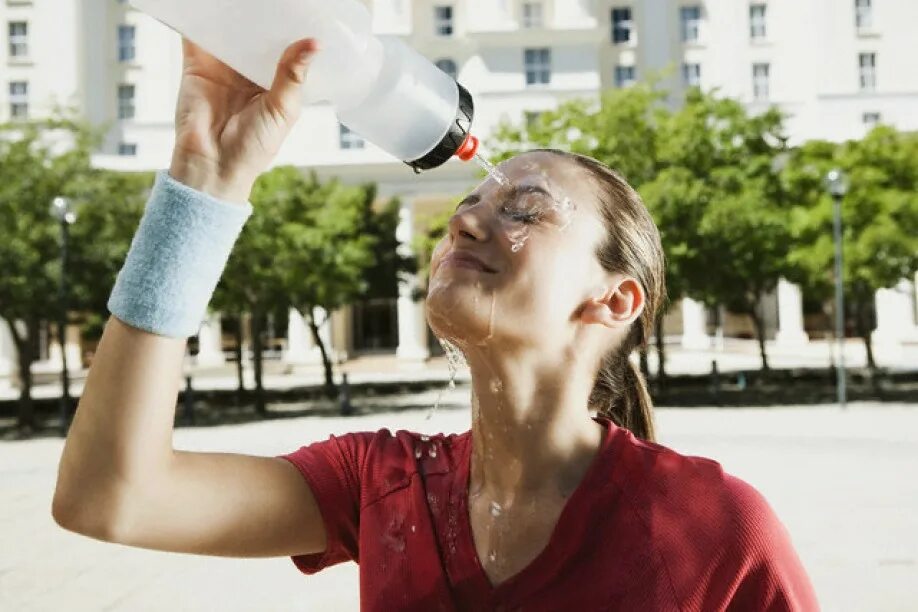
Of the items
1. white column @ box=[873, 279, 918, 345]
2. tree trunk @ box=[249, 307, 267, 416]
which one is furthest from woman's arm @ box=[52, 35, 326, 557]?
white column @ box=[873, 279, 918, 345]

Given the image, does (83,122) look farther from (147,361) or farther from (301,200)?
(147,361)

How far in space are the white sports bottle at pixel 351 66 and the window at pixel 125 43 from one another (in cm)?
5840

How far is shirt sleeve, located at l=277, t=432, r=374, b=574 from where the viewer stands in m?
1.94

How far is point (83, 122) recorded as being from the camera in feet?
A: 71.4

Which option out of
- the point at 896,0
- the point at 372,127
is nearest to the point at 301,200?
the point at 372,127

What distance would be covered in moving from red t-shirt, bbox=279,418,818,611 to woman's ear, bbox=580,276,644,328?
0.22 meters

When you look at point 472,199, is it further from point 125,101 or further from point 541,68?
point 125,101

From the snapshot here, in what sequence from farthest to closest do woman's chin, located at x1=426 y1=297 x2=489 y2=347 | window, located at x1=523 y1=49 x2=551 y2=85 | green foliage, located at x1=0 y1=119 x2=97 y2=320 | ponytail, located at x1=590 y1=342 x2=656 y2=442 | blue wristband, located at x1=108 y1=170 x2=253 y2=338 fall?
window, located at x1=523 y1=49 x2=551 y2=85 < green foliage, located at x1=0 y1=119 x2=97 y2=320 < ponytail, located at x1=590 y1=342 x2=656 y2=442 < woman's chin, located at x1=426 y1=297 x2=489 y2=347 < blue wristband, located at x1=108 y1=170 x2=253 y2=338

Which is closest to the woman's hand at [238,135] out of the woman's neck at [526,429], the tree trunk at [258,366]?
the woman's neck at [526,429]

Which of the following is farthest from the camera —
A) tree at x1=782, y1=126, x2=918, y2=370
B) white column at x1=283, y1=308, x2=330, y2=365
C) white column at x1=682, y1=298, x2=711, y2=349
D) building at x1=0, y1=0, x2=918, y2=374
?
white column at x1=682, y1=298, x2=711, y2=349

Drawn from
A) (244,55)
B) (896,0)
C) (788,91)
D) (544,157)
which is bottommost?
(544,157)

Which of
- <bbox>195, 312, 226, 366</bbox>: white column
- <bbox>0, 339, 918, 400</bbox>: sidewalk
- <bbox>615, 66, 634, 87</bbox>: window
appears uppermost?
<bbox>615, 66, 634, 87</bbox>: window

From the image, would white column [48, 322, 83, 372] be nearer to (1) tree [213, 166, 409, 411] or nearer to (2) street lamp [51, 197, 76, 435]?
(1) tree [213, 166, 409, 411]

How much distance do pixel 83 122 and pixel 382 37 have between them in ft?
71.1
